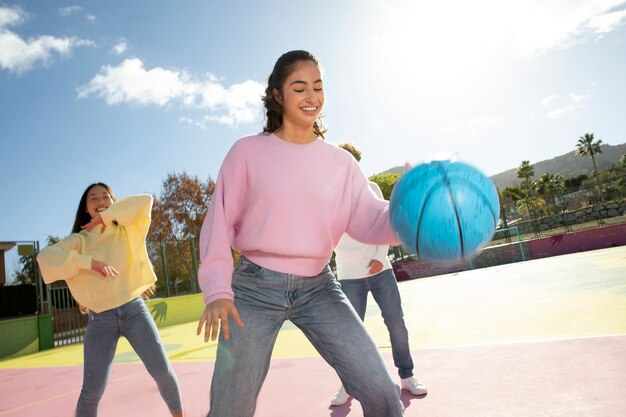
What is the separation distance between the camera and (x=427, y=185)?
6.51ft

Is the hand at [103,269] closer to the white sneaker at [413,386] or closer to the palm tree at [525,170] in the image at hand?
the white sneaker at [413,386]

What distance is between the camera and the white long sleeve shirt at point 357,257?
3920mm

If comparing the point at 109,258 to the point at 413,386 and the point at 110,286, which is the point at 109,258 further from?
the point at 413,386

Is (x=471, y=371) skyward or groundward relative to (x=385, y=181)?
groundward

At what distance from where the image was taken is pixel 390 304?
390cm

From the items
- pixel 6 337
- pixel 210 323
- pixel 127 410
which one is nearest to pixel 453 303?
pixel 127 410

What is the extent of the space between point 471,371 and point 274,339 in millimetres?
2635

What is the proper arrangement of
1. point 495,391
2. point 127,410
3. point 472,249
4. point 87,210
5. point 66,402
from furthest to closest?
point 66,402 < point 127,410 < point 87,210 < point 495,391 < point 472,249

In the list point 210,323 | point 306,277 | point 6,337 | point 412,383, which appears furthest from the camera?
point 6,337

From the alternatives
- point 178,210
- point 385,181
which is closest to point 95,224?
point 178,210

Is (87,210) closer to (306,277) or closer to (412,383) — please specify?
(306,277)

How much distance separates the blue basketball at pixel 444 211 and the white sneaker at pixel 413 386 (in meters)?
1.99

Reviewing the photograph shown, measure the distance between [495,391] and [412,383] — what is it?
A: 65cm

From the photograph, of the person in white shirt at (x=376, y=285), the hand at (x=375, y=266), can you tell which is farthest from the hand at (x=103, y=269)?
the hand at (x=375, y=266)
